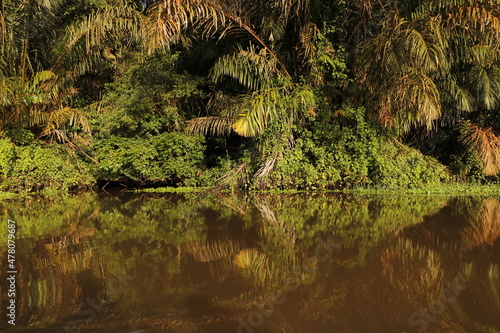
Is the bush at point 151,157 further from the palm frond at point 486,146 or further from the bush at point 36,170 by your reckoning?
the palm frond at point 486,146

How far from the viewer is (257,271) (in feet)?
14.0

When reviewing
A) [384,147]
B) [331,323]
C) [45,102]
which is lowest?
[331,323]

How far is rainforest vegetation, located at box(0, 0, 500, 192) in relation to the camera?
9.40 metres

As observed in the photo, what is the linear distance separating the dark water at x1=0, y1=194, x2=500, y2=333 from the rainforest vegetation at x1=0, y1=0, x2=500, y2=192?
271cm

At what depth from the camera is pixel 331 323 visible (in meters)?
3.11

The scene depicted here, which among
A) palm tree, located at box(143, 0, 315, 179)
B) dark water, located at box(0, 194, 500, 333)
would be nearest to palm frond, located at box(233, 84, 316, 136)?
palm tree, located at box(143, 0, 315, 179)

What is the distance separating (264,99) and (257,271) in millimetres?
5737

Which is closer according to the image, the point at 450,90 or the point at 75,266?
the point at 75,266

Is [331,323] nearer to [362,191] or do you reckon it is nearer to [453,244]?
[453,244]

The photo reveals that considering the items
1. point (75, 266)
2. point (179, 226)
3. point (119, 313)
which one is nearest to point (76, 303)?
point (119, 313)

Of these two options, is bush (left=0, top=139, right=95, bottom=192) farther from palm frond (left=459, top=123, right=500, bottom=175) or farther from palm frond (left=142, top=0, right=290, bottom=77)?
palm frond (left=459, top=123, right=500, bottom=175)

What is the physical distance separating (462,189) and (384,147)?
2.04 metres

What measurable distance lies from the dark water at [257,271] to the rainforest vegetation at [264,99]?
271 cm

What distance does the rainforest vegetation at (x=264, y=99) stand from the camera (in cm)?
940
